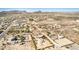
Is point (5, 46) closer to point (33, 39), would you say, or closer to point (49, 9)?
point (33, 39)

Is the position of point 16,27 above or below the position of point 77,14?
below
